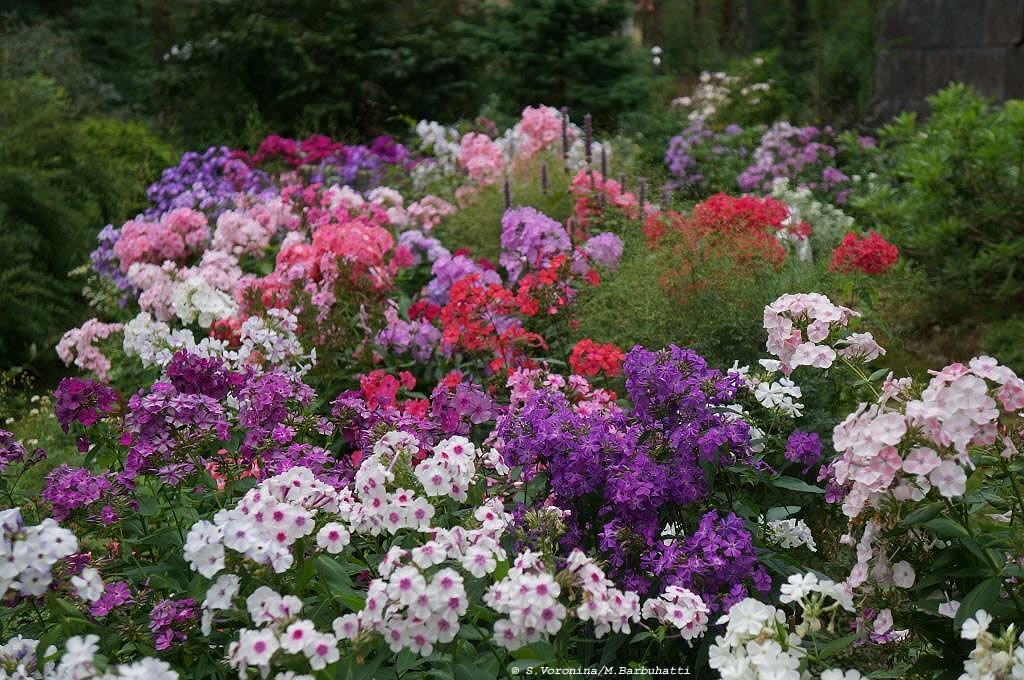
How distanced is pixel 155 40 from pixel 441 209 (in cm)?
961

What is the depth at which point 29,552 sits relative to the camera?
2096 mm

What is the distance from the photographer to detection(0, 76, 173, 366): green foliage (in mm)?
7004

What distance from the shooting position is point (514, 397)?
11.6 ft

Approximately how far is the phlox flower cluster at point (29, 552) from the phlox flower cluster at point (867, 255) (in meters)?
3.37

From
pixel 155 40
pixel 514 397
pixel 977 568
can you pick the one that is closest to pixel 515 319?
pixel 514 397

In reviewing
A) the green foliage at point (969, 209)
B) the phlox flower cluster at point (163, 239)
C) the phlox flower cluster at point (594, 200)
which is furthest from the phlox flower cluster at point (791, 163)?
the phlox flower cluster at point (163, 239)

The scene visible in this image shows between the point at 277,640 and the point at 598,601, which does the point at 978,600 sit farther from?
the point at 277,640

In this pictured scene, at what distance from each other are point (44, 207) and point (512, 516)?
18.8 feet

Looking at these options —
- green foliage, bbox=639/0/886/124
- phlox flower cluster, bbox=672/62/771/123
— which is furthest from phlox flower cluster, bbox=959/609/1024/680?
phlox flower cluster, bbox=672/62/771/123

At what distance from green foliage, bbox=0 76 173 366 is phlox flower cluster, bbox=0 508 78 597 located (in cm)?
474

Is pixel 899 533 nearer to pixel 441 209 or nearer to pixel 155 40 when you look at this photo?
pixel 441 209

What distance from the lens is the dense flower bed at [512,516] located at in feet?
6.93

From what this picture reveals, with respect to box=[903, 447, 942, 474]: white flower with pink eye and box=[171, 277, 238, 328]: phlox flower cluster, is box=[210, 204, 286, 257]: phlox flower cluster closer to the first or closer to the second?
box=[171, 277, 238, 328]: phlox flower cluster

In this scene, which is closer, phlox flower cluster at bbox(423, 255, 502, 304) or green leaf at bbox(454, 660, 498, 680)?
green leaf at bbox(454, 660, 498, 680)
